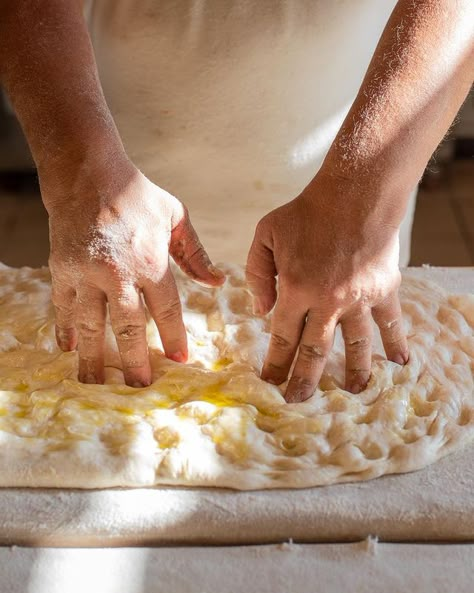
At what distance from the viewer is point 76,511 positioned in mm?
1082

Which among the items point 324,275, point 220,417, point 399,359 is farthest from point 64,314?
point 399,359

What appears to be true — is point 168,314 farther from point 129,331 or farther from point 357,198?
point 357,198

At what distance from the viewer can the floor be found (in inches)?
134

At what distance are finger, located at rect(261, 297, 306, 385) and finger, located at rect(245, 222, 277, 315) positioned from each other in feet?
0.20

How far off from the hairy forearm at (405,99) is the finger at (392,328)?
0.41 feet

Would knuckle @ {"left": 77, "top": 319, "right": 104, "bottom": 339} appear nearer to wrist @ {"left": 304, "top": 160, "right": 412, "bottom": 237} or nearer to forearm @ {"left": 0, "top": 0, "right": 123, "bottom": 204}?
forearm @ {"left": 0, "top": 0, "right": 123, "bottom": 204}

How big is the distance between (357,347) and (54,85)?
594 mm

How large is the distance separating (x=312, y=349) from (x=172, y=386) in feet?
0.72

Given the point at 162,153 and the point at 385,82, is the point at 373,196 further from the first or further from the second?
the point at 162,153

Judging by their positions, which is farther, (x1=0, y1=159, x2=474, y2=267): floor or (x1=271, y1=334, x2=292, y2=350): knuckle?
(x1=0, y1=159, x2=474, y2=267): floor

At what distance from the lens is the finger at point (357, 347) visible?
3.90 feet

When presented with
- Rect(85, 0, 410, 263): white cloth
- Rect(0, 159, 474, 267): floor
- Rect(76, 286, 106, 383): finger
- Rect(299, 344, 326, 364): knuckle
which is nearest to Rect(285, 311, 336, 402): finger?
Rect(299, 344, 326, 364): knuckle

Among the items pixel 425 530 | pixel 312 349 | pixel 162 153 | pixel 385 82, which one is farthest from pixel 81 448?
pixel 162 153

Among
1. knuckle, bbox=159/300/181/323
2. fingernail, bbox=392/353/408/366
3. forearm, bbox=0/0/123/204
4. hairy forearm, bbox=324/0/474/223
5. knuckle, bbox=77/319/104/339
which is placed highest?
hairy forearm, bbox=324/0/474/223
